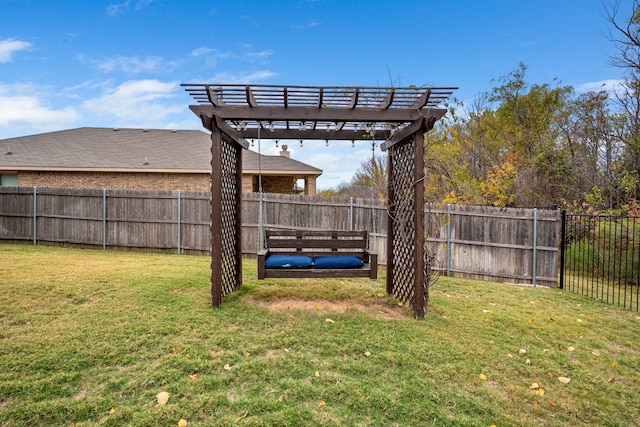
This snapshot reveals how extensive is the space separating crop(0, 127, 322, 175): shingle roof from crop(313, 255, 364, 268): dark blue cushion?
958 centimetres

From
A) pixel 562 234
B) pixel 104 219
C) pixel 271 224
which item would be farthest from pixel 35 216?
pixel 562 234

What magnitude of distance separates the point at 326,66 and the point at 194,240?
24.9 ft

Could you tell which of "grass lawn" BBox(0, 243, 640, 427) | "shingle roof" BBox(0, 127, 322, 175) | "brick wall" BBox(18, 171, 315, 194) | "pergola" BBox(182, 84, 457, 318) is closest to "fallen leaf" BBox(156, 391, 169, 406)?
"grass lawn" BBox(0, 243, 640, 427)

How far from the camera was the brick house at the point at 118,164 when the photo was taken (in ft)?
44.4

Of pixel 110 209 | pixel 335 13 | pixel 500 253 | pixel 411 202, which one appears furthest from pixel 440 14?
pixel 110 209

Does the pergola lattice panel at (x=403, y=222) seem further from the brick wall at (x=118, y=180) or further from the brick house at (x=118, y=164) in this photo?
the brick wall at (x=118, y=180)

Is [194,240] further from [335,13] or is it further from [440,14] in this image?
[440,14]

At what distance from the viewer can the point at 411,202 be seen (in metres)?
4.83

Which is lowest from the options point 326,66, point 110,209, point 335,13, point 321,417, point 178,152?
point 321,417

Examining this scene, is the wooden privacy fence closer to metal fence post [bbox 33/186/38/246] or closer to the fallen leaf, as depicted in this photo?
metal fence post [bbox 33/186/38/246]

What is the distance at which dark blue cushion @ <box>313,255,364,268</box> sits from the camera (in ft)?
15.6

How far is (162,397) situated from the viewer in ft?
8.20

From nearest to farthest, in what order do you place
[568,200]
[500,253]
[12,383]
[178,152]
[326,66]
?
[12,383] < [500,253] < [326,66] < [568,200] < [178,152]

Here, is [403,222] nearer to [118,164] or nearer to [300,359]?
[300,359]
